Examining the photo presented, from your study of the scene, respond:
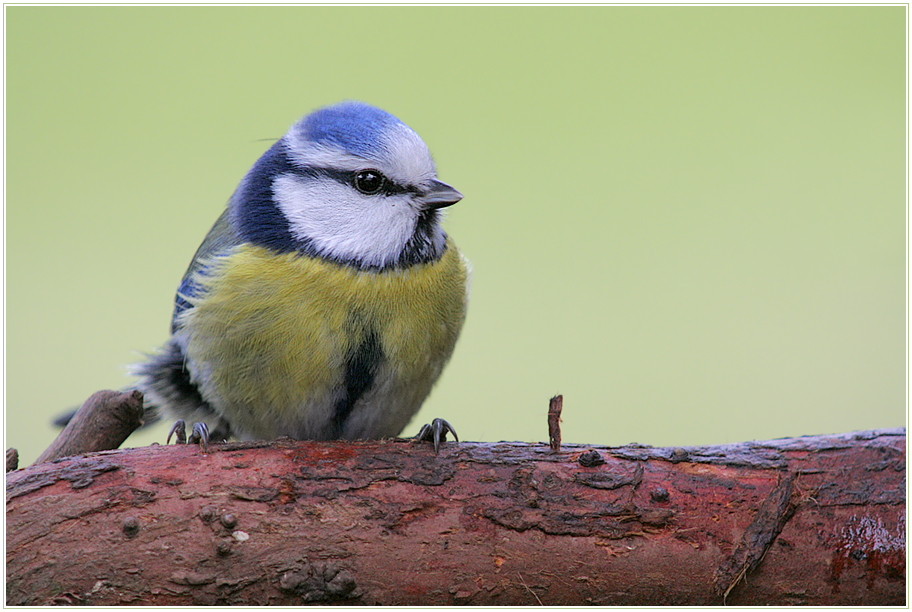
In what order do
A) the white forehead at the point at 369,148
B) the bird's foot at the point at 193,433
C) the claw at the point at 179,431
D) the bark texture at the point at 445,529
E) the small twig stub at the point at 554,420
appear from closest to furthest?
1. the bark texture at the point at 445,529
2. the small twig stub at the point at 554,420
3. the bird's foot at the point at 193,433
4. the white forehead at the point at 369,148
5. the claw at the point at 179,431

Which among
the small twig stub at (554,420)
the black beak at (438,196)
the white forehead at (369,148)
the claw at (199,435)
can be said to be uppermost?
the white forehead at (369,148)

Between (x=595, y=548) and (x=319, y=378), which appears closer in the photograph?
(x=595, y=548)

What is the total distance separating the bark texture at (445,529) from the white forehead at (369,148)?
63 centimetres

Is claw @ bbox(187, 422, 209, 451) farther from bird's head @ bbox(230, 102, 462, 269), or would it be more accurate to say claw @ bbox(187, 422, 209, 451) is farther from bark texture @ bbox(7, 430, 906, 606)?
bird's head @ bbox(230, 102, 462, 269)

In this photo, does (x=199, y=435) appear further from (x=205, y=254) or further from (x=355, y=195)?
(x=355, y=195)

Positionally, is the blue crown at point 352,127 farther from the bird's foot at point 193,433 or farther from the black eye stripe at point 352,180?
the bird's foot at point 193,433

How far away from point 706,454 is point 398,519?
659mm

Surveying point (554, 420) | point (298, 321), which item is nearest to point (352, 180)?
point (298, 321)

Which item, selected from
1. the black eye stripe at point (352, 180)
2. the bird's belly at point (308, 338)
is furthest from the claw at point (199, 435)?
the black eye stripe at point (352, 180)

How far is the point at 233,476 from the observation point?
5.28ft

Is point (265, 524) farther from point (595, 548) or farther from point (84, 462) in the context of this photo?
point (595, 548)

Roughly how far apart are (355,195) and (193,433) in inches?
25.4

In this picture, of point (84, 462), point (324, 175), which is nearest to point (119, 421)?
point (84, 462)

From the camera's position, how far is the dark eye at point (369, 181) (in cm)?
190
